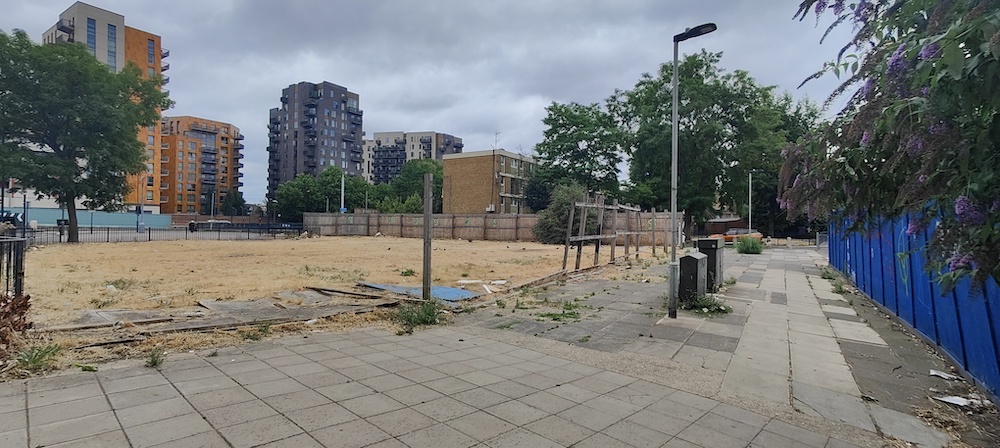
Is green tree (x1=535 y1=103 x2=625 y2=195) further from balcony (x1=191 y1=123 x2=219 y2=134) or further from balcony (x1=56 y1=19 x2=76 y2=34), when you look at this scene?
balcony (x1=191 y1=123 x2=219 y2=134)

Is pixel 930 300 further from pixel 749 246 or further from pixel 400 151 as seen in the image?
pixel 400 151

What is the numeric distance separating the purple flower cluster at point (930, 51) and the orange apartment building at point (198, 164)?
113557 mm

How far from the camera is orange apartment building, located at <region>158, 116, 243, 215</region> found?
99.4 metres

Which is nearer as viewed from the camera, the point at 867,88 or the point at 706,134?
the point at 867,88

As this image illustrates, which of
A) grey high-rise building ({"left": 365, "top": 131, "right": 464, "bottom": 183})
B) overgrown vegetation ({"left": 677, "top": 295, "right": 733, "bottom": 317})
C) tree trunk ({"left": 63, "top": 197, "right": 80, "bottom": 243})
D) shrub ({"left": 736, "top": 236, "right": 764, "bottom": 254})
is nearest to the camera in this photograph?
overgrown vegetation ({"left": 677, "top": 295, "right": 733, "bottom": 317})

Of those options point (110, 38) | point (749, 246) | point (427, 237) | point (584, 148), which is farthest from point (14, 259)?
point (110, 38)

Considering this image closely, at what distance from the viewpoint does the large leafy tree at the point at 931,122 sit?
6.25 feet

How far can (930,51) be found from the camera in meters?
2.01

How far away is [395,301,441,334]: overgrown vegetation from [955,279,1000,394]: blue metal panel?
5.60 m

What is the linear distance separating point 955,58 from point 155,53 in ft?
317

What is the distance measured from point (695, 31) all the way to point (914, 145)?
6138 millimetres

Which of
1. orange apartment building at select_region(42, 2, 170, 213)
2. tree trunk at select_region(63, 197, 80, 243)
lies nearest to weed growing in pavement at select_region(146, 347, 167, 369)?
tree trunk at select_region(63, 197, 80, 243)

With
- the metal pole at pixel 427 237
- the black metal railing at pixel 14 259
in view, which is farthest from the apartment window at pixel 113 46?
the metal pole at pixel 427 237

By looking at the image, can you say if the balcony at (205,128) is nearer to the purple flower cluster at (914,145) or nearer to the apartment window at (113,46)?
the apartment window at (113,46)
